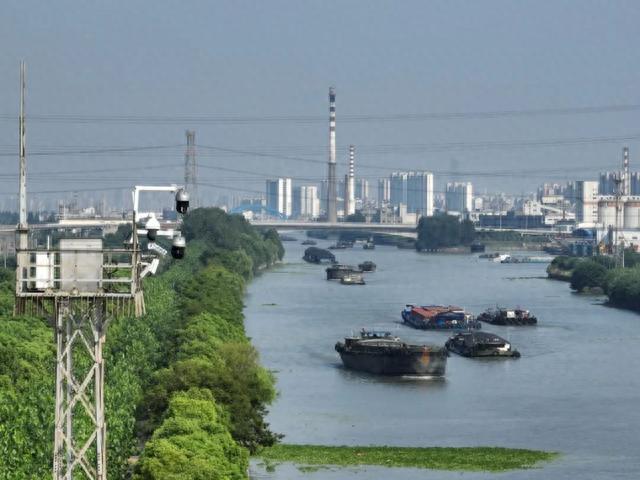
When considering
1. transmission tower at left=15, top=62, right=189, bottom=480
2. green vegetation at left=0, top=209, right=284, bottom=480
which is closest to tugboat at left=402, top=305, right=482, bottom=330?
green vegetation at left=0, top=209, right=284, bottom=480

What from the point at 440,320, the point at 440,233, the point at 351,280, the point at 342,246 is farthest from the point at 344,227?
the point at 440,320

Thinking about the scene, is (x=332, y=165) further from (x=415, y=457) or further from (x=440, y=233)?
(x=415, y=457)

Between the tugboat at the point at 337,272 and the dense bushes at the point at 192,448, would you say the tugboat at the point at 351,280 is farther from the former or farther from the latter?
the dense bushes at the point at 192,448

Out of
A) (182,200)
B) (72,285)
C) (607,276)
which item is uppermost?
(182,200)

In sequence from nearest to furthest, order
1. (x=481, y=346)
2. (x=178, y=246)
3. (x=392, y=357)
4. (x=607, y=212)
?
1. (x=178, y=246)
2. (x=392, y=357)
3. (x=481, y=346)
4. (x=607, y=212)

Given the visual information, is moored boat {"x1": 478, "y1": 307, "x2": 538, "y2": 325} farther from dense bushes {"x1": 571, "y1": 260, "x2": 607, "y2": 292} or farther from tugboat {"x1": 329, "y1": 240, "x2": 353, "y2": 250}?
tugboat {"x1": 329, "y1": 240, "x2": 353, "y2": 250}

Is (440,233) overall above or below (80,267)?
below

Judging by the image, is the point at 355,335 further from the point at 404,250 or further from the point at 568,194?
the point at 568,194
